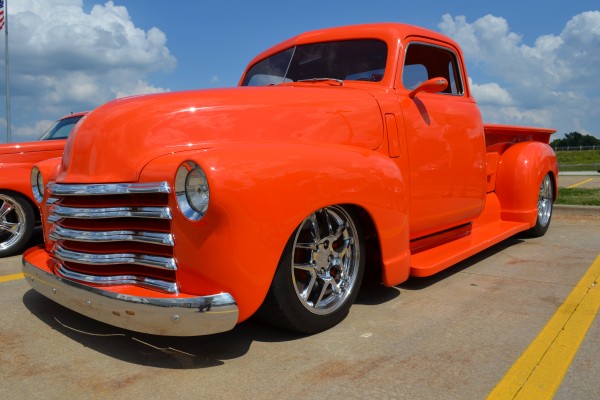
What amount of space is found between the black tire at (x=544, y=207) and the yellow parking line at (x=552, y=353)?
7.22ft

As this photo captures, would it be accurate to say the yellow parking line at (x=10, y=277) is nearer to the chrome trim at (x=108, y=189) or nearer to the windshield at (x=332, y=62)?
the chrome trim at (x=108, y=189)

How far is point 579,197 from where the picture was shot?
867 centimetres

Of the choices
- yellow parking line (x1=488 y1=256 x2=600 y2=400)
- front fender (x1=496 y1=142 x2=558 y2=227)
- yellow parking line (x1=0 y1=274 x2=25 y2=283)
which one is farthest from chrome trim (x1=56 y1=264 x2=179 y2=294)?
front fender (x1=496 y1=142 x2=558 y2=227)

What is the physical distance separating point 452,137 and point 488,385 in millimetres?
2317

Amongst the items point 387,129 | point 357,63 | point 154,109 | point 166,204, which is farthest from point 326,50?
point 166,204

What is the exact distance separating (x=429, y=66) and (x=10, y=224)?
4392 mm

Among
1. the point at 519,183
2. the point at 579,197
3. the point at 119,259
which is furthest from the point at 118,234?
the point at 579,197

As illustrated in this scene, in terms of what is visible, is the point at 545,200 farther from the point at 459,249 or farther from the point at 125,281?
the point at 125,281

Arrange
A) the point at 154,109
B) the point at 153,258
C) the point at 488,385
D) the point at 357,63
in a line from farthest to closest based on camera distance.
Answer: the point at 357,63 < the point at 154,109 < the point at 153,258 < the point at 488,385

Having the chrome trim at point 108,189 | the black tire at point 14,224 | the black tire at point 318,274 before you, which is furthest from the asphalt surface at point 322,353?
the black tire at point 14,224

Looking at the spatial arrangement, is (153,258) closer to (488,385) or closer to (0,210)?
(488,385)

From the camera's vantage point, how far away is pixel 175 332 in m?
2.38

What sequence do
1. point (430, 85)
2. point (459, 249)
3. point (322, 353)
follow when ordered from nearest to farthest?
point (322, 353)
point (430, 85)
point (459, 249)

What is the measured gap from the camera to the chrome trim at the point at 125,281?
97.4 inches
